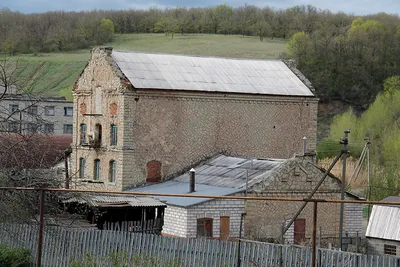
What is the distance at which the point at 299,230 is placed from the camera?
32.4 meters

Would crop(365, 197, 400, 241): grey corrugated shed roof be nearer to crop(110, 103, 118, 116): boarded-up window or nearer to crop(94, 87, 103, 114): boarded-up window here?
crop(110, 103, 118, 116): boarded-up window

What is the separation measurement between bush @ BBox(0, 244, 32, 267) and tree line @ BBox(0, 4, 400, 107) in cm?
5274

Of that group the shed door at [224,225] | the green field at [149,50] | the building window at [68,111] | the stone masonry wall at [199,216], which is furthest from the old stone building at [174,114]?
the green field at [149,50]

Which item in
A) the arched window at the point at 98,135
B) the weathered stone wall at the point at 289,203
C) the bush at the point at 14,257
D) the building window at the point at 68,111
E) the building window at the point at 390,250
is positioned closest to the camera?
the bush at the point at 14,257

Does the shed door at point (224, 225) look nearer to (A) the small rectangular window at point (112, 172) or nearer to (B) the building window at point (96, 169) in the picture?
(A) the small rectangular window at point (112, 172)

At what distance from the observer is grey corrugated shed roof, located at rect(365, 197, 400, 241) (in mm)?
29734

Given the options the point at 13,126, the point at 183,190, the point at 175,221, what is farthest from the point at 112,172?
the point at 13,126

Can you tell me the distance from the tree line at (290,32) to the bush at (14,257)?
5274 centimetres

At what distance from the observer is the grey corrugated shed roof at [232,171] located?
32781mm

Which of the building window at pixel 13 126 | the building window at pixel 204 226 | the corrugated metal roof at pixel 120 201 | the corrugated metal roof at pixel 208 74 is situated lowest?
the building window at pixel 204 226

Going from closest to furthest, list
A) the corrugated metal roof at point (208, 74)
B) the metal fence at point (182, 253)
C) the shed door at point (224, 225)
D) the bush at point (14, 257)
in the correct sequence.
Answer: the metal fence at point (182, 253) < the bush at point (14, 257) < the shed door at point (224, 225) < the corrugated metal roof at point (208, 74)

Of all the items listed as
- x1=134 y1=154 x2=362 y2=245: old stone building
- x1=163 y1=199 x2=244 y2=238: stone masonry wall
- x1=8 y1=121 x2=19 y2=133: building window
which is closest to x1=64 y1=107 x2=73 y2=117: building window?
x1=134 y1=154 x2=362 y2=245: old stone building

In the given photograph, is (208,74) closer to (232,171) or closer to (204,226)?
(232,171)

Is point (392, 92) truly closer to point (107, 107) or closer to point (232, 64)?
point (232, 64)
